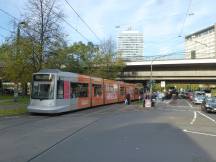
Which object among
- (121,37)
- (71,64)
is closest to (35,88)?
(71,64)

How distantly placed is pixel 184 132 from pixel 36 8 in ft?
67.6

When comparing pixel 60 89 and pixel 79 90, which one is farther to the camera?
pixel 79 90

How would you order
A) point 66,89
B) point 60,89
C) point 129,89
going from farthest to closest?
point 129,89 → point 66,89 → point 60,89

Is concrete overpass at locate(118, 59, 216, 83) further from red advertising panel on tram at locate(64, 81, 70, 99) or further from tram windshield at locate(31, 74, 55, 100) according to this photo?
tram windshield at locate(31, 74, 55, 100)

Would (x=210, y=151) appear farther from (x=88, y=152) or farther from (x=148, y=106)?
(x=148, y=106)

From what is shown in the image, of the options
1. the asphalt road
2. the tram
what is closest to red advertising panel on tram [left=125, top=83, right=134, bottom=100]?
the tram

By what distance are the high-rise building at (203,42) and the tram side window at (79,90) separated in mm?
29863

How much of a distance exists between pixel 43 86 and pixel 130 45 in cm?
5337

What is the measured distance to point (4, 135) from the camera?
576 inches

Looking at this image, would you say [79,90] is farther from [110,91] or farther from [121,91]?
[121,91]

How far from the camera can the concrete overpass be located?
69.7 m

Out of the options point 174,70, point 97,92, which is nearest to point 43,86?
point 97,92

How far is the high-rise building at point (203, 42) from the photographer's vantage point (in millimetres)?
62438

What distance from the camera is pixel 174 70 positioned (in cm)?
7344
